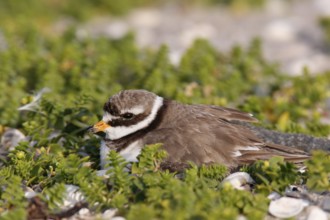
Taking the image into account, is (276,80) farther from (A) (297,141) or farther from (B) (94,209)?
(B) (94,209)

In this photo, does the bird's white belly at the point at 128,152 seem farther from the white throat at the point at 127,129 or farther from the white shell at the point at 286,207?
the white shell at the point at 286,207

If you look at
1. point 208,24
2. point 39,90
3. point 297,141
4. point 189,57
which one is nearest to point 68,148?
point 39,90

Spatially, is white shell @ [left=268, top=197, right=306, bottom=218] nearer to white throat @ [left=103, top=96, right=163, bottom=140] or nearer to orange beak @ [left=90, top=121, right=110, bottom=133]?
white throat @ [left=103, top=96, right=163, bottom=140]

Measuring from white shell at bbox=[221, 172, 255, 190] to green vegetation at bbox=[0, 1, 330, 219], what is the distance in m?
0.08

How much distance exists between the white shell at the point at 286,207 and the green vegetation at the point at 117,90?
0.12m

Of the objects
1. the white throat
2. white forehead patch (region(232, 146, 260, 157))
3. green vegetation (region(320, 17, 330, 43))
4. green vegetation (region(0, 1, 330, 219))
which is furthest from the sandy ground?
white forehead patch (region(232, 146, 260, 157))

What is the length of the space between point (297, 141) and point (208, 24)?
8180 millimetres

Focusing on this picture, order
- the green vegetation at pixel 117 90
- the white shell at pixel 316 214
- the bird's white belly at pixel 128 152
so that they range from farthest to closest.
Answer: the bird's white belly at pixel 128 152
the green vegetation at pixel 117 90
the white shell at pixel 316 214

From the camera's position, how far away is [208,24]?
15.5 meters

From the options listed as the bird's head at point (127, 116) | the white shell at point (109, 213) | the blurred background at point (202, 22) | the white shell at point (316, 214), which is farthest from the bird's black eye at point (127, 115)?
the blurred background at point (202, 22)

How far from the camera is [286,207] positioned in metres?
5.68

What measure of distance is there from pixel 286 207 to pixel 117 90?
3649 mm

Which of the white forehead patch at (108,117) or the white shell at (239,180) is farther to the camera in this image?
the white forehead patch at (108,117)

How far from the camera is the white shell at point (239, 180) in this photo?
20.1 feet
